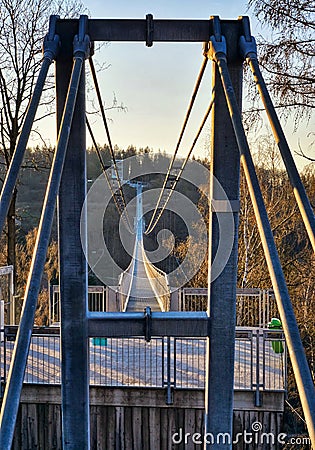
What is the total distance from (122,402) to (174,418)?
406 millimetres

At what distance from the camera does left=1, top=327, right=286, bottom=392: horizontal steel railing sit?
454 centimetres

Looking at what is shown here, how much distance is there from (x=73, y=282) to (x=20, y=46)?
6.11m

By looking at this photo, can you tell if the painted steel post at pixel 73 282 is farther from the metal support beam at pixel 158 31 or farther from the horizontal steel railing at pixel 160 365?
the horizontal steel railing at pixel 160 365

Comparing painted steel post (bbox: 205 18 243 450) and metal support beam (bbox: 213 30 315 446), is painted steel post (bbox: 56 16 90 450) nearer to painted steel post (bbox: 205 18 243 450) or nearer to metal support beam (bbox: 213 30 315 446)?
painted steel post (bbox: 205 18 243 450)

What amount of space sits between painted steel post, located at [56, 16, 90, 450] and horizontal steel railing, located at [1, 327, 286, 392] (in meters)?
2.64

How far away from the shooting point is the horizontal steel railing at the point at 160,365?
454 centimetres

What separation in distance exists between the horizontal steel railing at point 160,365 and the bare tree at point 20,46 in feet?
7.40

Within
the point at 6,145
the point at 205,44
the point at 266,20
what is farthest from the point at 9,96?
the point at 205,44

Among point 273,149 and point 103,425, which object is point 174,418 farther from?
point 273,149

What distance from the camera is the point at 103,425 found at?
4242 millimetres

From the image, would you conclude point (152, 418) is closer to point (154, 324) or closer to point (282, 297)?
point (154, 324)

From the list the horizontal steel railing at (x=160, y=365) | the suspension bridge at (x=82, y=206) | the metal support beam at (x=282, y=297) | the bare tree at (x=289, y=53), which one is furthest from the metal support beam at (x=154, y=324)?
the bare tree at (x=289, y=53)

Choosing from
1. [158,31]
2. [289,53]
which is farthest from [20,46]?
[158,31]

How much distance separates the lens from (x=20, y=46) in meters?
7.07
